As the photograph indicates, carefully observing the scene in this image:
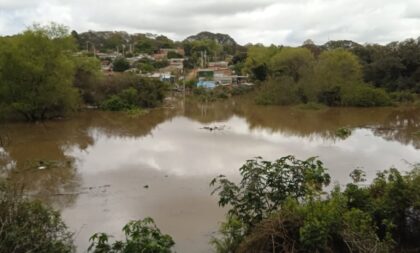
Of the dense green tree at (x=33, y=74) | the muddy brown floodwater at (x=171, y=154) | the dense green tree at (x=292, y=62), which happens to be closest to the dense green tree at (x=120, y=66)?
the dense green tree at (x=292, y=62)

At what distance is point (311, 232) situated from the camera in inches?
169

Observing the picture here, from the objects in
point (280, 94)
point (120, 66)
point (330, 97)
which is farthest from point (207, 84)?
point (330, 97)

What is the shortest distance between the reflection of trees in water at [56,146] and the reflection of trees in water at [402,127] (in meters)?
10.3

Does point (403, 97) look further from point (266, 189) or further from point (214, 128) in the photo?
point (266, 189)

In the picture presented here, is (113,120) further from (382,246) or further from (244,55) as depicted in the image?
(244,55)

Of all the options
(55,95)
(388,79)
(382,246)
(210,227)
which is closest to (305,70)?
(388,79)

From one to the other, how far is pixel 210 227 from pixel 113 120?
15332 mm

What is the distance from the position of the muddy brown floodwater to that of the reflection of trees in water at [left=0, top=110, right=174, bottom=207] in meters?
0.03

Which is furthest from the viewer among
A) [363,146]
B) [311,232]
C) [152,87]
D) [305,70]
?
[305,70]

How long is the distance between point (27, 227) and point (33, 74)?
16375 mm

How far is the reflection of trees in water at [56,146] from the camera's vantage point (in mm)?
9836

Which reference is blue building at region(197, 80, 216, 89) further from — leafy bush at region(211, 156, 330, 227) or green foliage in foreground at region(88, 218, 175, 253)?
green foliage in foreground at region(88, 218, 175, 253)

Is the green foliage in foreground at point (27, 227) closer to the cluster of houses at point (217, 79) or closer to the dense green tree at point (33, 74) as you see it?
the dense green tree at point (33, 74)

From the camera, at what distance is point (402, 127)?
19.0 meters
